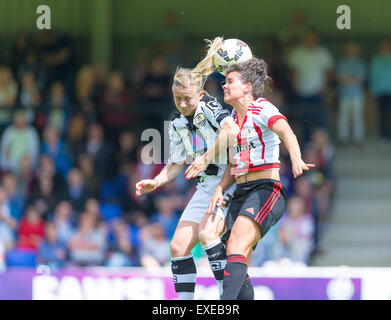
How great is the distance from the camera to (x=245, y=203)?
522 cm

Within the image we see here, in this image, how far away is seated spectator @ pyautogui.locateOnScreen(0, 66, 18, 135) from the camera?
11.1 m

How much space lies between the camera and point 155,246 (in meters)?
9.34

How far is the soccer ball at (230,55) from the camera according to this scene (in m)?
5.36

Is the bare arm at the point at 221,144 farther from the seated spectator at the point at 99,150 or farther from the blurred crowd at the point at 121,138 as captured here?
the seated spectator at the point at 99,150

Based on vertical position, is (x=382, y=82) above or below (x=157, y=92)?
above

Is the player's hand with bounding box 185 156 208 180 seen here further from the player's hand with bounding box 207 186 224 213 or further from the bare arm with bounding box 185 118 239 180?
the player's hand with bounding box 207 186 224 213

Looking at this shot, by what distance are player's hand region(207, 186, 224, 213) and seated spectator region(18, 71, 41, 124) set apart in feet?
20.1

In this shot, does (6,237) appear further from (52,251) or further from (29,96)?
(29,96)

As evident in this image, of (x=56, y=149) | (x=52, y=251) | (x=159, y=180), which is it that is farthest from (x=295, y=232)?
(x=159, y=180)

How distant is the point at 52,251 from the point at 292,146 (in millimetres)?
5476

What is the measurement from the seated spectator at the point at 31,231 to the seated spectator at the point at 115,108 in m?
1.49

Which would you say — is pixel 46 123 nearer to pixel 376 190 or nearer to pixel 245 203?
pixel 376 190

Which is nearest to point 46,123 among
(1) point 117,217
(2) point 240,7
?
(1) point 117,217

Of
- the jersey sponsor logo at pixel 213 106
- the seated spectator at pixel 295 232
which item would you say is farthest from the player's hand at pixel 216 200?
the seated spectator at pixel 295 232
